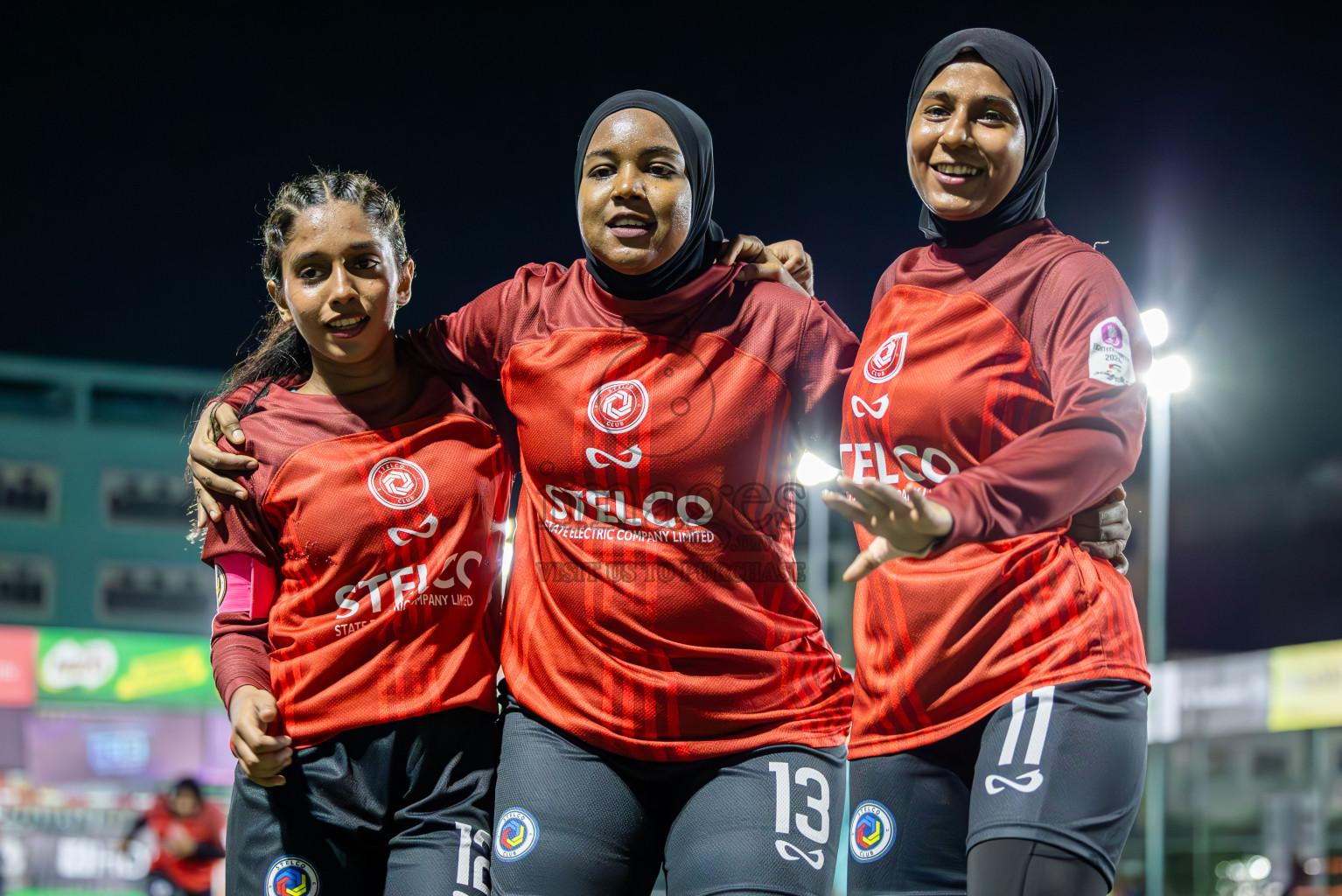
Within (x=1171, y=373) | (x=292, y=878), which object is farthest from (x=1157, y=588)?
(x=292, y=878)

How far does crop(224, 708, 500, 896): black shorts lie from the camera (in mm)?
2707

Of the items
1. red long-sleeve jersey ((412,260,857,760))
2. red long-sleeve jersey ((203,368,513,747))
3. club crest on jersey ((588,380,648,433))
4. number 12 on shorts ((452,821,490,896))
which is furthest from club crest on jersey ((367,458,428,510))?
number 12 on shorts ((452,821,490,896))

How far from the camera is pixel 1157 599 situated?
39.4 ft

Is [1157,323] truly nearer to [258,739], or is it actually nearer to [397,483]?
[397,483]

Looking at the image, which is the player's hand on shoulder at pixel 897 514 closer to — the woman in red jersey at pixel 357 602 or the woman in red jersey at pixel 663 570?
the woman in red jersey at pixel 663 570

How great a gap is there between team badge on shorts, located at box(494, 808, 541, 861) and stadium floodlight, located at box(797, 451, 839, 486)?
0.92 meters

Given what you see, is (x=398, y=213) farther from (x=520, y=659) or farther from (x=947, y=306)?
(x=947, y=306)

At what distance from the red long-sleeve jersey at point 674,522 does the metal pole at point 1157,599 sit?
9.73m

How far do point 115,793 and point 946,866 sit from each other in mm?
24779

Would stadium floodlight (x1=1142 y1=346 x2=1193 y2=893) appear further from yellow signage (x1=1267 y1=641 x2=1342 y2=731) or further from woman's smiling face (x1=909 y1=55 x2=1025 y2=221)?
woman's smiling face (x1=909 y1=55 x2=1025 y2=221)

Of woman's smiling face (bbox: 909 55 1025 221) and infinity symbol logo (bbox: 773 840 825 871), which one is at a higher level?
woman's smiling face (bbox: 909 55 1025 221)

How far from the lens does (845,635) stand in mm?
30594

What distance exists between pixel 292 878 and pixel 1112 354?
6.48ft

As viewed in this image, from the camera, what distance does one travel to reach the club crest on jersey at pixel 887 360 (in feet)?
8.20
